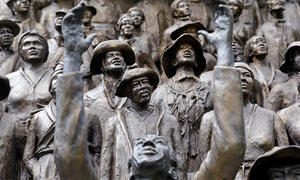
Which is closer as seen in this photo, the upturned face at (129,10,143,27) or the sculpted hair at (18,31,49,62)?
the sculpted hair at (18,31,49,62)

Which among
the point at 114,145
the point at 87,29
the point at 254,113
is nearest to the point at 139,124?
the point at 114,145

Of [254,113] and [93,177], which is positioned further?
[254,113]

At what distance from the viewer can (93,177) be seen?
43.3ft

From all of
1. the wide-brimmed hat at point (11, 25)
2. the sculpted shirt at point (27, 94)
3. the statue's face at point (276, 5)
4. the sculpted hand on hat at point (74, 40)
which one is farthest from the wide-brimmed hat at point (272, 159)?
the statue's face at point (276, 5)

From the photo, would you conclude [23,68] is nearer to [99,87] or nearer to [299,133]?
[99,87]

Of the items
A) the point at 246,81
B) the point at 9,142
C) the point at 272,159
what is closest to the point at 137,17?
the point at 246,81

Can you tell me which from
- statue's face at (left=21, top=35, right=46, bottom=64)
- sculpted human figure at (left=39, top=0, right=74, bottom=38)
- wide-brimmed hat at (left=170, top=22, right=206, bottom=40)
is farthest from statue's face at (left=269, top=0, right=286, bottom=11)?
statue's face at (left=21, top=35, right=46, bottom=64)

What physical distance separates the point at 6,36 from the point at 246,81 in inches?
172

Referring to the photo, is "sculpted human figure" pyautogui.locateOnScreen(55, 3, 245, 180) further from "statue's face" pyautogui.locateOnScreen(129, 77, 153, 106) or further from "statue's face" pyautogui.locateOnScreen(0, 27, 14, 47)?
"statue's face" pyautogui.locateOnScreen(0, 27, 14, 47)

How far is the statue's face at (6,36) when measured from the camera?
18500 millimetres

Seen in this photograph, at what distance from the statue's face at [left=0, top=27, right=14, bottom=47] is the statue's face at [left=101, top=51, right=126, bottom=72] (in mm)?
2390

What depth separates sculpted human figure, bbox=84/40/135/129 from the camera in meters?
16.5

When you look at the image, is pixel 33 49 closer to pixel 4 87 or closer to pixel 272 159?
pixel 4 87

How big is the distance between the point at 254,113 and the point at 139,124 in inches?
59.3
